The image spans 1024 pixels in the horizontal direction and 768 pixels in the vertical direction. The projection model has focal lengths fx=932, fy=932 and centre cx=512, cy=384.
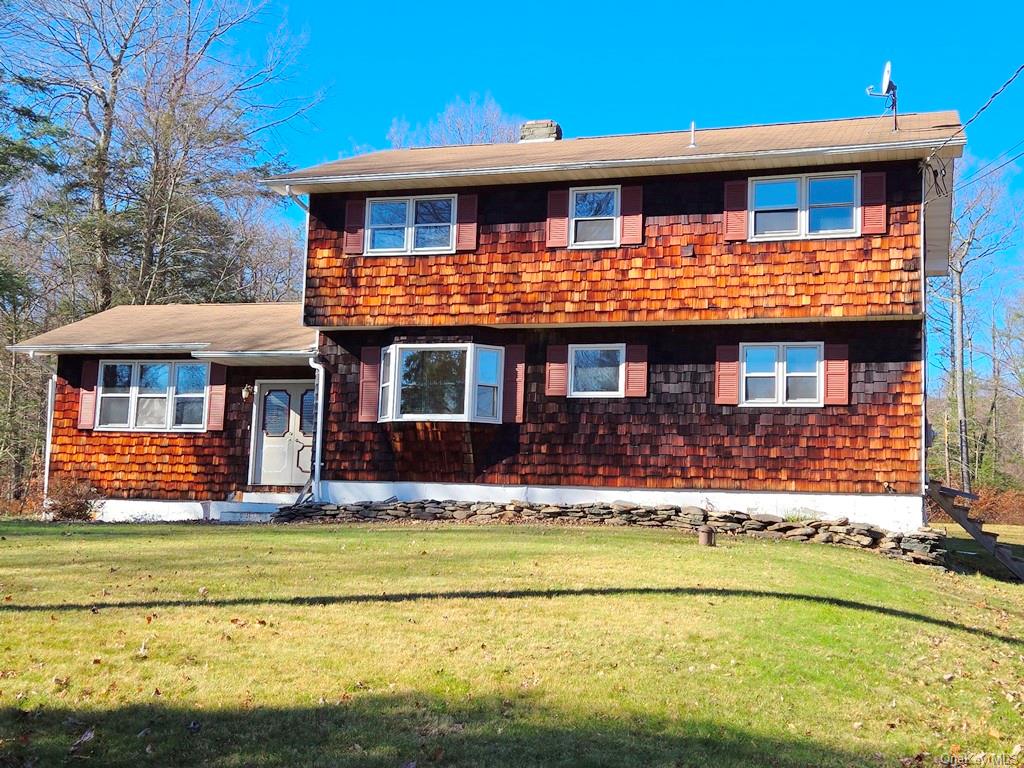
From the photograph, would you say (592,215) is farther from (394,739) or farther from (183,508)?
(394,739)

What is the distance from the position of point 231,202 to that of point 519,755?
2919 cm

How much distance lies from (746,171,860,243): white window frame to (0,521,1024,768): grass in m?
6.23

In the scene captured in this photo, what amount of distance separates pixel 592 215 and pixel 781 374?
400cm

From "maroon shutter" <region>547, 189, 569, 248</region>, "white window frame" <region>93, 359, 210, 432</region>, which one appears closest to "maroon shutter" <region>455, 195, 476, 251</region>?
"maroon shutter" <region>547, 189, 569, 248</region>

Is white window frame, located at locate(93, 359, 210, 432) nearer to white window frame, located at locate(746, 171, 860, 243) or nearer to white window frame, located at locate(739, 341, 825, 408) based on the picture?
white window frame, located at locate(739, 341, 825, 408)

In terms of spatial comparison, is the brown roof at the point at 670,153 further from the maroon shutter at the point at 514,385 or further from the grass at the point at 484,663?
A: the grass at the point at 484,663

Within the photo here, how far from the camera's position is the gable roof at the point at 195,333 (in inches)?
665

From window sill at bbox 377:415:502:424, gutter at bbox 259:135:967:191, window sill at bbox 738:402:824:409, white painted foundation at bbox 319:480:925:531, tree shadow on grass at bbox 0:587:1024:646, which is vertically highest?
→ gutter at bbox 259:135:967:191

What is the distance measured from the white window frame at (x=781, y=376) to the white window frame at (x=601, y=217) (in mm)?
2702

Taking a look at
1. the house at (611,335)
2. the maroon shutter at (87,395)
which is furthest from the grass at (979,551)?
the maroon shutter at (87,395)

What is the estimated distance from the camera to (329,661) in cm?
607

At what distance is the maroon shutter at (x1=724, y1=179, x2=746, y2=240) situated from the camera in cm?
1466

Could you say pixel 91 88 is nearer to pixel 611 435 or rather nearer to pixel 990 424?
pixel 611 435

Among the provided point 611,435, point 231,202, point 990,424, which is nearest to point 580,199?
point 611,435
